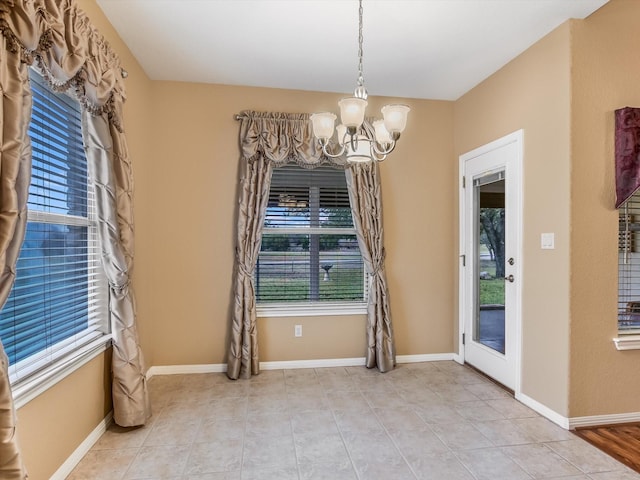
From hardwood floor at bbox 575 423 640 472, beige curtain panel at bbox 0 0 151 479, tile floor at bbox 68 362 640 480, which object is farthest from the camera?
hardwood floor at bbox 575 423 640 472

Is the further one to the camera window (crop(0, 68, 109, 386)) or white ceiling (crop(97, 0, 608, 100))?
white ceiling (crop(97, 0, 608, 100))

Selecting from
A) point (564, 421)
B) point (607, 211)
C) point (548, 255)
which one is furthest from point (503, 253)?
point (564, 421)

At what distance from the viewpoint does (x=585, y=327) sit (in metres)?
2.47

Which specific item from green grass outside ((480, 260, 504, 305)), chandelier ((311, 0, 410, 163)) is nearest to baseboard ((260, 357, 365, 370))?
green grass outside ((480, 260, 504, 305))

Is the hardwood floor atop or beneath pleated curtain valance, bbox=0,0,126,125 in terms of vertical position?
beneath

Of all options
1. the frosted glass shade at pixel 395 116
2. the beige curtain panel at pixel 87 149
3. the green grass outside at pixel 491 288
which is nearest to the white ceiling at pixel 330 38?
the beige curtain panel at pixel 87 149

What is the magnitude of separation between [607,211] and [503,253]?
82cm

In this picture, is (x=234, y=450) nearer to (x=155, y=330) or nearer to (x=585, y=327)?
(x=155, y=330)

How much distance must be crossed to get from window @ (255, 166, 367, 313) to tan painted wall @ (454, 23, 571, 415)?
1566 millimetres

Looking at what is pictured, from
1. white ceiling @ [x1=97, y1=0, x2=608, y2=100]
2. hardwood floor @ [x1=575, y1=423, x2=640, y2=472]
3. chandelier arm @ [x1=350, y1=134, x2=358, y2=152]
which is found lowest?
hardwood floor @ [x1=575, y1=423, x2=640, y2=472]

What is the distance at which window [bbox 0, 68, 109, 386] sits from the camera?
177cm

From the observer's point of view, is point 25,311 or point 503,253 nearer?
point 25,311

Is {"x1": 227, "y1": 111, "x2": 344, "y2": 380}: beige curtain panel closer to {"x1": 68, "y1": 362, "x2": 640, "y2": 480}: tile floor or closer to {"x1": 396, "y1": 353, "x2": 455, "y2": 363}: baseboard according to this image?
{"x1": 68, "y1": 362, "x2": 640, "y2": 480}: tile floor

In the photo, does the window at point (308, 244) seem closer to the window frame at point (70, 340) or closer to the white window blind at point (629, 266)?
the window frame at point (70, 340)
